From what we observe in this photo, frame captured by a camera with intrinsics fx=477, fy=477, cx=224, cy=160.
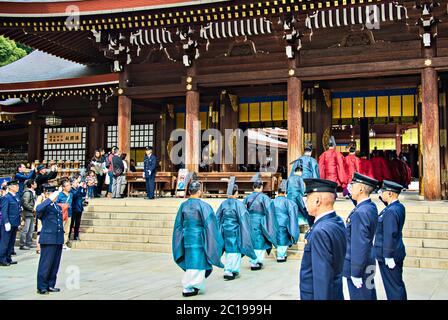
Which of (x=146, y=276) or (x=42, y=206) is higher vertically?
(x=42, y=206)

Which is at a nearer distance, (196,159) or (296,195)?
(296,195)

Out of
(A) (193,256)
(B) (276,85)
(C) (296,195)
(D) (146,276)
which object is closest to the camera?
(A) (193,256)

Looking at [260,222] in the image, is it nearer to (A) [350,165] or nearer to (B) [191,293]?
(B) [191,293]

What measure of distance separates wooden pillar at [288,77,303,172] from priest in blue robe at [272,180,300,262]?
141 inches

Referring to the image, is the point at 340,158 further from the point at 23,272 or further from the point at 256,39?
the point at 23,272

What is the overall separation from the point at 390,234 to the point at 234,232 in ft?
10.7

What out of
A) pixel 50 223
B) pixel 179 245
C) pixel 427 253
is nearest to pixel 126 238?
pixel 50 223

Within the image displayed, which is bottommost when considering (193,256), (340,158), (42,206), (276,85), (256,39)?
(193,256)

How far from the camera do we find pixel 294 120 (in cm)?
1341

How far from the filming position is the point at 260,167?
2044cm

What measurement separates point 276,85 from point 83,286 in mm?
10568

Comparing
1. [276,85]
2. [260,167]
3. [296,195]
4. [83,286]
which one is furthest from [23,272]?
[260,167]

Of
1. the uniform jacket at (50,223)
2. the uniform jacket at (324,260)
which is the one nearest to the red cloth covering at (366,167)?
the uniform jacket at (50,223)

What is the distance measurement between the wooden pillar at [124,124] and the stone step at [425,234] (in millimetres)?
9072
